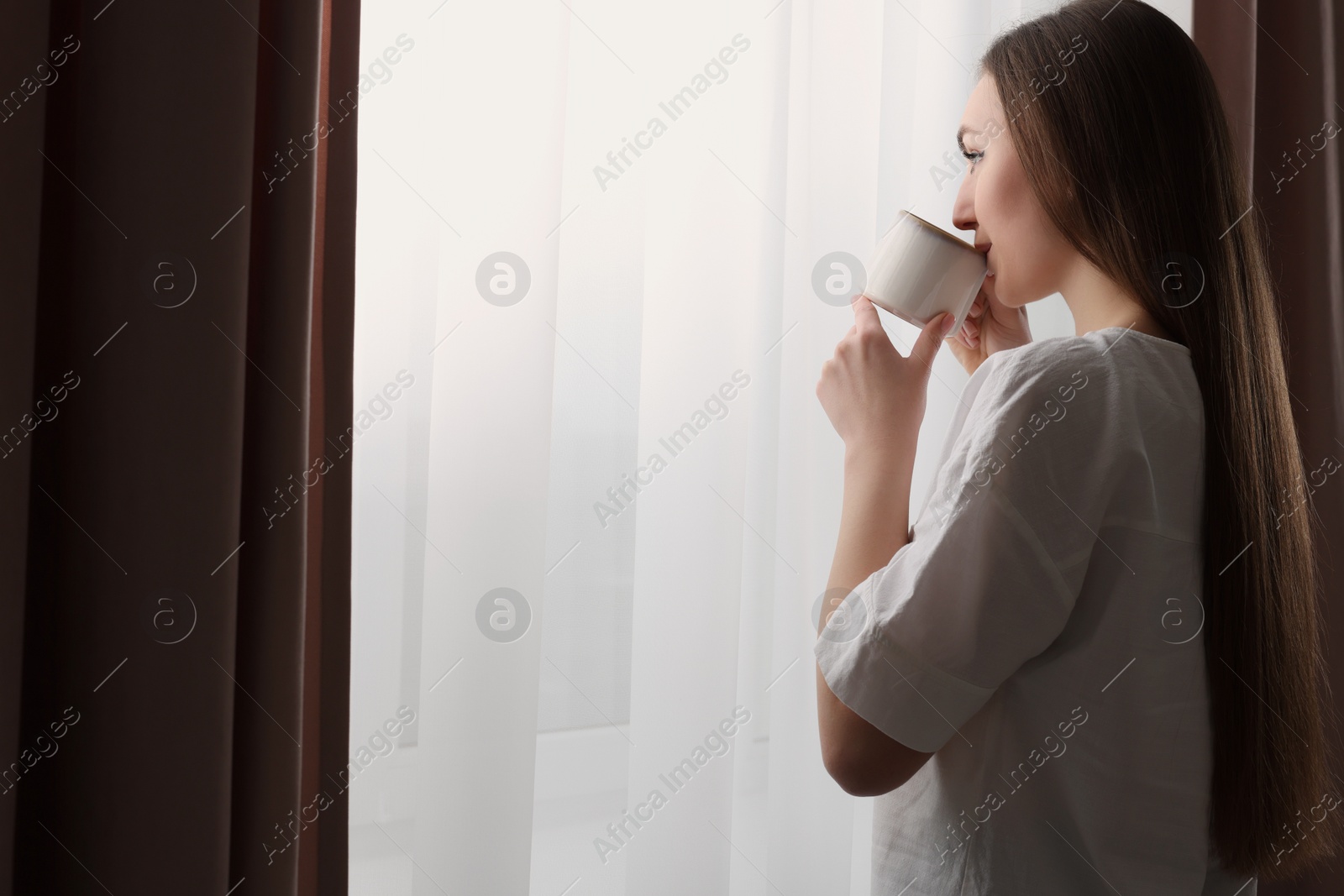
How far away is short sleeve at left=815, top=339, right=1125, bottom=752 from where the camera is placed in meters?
0.64

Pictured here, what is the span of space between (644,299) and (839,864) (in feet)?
2.71

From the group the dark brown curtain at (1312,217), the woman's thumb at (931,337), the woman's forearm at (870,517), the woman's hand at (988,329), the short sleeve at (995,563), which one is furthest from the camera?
the dark brown curtain at (1312,217)

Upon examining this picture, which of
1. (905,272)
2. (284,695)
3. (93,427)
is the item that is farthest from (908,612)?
(93,427)

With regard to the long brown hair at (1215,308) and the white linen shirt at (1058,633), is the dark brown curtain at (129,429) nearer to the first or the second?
the white linen shirt at (1058,633)

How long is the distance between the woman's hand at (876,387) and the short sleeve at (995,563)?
0.48ft

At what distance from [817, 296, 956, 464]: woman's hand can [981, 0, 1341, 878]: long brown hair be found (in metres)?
0.17

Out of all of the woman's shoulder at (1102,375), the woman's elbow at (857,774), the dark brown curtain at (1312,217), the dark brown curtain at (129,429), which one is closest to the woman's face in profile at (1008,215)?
the woman's shoulder at (1102,375)

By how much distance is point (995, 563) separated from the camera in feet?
2.09

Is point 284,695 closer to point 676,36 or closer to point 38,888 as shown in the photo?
point 38,888

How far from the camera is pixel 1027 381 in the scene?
654mm

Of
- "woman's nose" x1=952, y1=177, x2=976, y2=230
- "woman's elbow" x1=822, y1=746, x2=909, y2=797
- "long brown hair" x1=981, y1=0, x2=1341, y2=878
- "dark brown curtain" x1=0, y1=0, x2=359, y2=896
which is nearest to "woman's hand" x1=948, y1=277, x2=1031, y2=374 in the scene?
"woman's nose" x1=952, y1=177, x2=976, y2=230

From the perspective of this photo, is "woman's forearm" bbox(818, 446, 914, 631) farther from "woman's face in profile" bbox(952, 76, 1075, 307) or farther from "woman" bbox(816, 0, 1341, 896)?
"woman's face in profile" bbox(952, 76, 1075, 307)

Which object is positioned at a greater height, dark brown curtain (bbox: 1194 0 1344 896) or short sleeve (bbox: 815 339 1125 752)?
short sleeve (bbox: 815 339 1125 752)

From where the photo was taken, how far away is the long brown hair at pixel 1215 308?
69 centimetres
